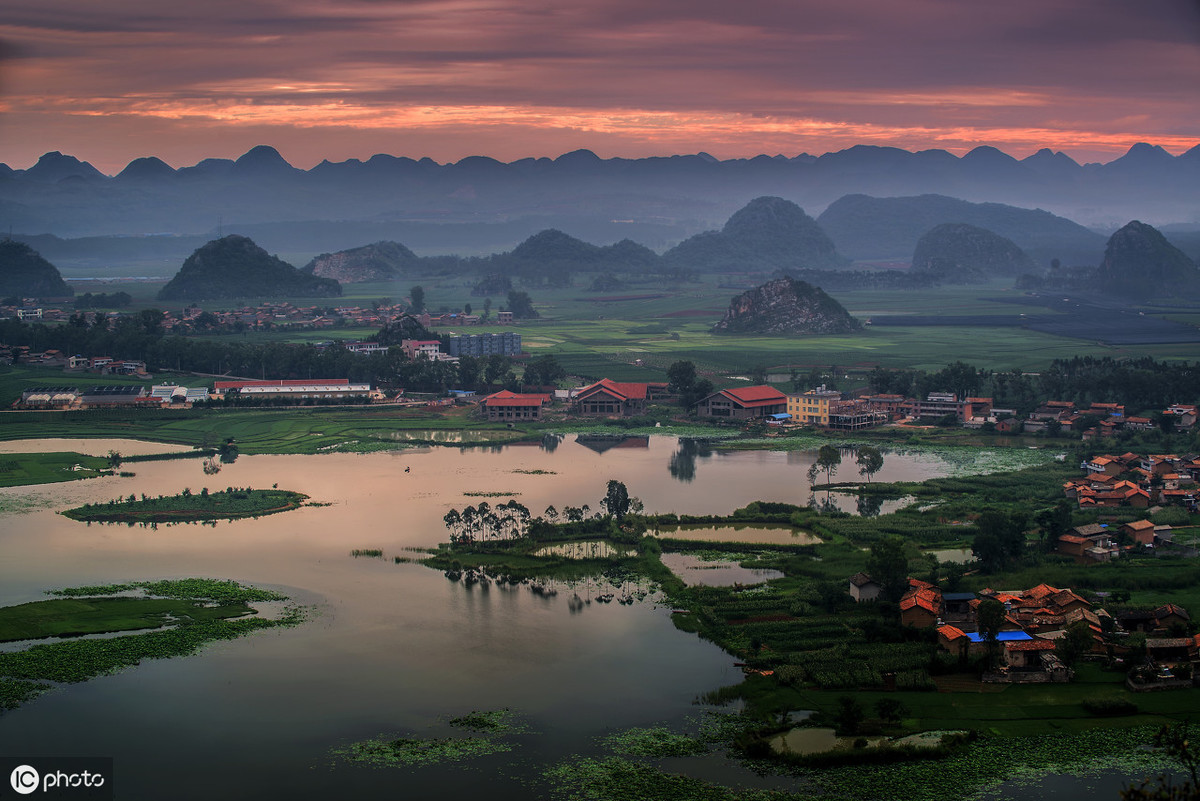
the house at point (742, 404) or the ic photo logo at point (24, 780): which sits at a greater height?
the house at point (742, 404)

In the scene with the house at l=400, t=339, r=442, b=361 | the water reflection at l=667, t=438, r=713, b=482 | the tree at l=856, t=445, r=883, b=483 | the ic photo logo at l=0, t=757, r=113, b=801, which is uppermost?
the house at l=400, t=339, r=442, b=361

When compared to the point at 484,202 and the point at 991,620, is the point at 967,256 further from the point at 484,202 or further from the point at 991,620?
the point at 484,202

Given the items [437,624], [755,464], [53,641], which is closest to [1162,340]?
[755,464]

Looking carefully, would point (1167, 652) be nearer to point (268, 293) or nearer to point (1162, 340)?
point (1162, 340)

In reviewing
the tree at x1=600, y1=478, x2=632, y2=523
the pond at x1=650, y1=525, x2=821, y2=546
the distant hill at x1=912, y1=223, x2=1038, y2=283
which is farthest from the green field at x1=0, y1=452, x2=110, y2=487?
the distant hill at x1=912, y1=223, x2=1038, y2=283

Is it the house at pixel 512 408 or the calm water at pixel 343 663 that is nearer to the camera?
the calm water at pixel 343 663

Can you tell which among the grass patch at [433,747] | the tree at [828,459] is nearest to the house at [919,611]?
the grass patch at [433,747]

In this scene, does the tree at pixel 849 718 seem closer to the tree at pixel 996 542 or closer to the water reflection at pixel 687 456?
the tree at pixel 996 542

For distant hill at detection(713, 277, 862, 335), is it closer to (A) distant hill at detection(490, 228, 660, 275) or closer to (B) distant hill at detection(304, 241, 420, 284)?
(A) distant hill at detection(490, 228, 660, 275)
